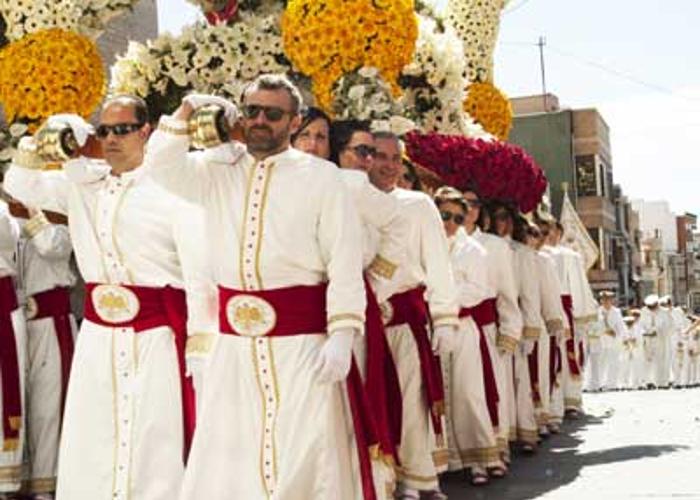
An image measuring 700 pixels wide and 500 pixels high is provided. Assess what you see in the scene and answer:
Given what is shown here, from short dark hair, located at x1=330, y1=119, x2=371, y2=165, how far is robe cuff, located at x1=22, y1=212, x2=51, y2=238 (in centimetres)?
206

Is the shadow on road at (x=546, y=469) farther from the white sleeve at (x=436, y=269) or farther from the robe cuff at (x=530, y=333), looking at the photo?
the white sleeve at (x=436, y=269)

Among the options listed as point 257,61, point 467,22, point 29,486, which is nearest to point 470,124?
point 467,22

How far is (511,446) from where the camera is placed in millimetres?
10562

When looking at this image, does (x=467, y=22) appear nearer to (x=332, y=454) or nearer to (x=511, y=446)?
(x=511, y=446)

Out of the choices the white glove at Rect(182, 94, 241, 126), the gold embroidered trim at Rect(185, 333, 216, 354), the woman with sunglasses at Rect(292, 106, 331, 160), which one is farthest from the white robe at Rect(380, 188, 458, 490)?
the white glove at Rect(182, 94, 241, 126)

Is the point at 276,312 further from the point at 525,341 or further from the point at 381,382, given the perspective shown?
the point at 525,341

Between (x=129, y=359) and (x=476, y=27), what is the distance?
599cm

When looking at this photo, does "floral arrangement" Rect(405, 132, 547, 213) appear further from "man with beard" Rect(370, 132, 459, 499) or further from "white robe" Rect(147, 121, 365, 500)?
"white robe" Rect(147, 121, 365, 500)

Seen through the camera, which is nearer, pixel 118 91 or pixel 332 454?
pixel 332 454

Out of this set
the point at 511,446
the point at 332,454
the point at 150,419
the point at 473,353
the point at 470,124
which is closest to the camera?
the point at 332,454

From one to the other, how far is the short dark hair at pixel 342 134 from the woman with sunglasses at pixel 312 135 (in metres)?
Result: 0.17

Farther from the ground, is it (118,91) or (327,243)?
(118,91)

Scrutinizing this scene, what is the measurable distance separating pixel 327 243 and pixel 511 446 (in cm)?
608

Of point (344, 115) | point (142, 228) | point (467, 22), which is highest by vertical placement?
point (467, 22)
